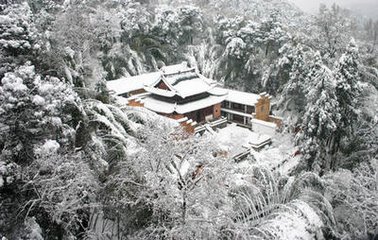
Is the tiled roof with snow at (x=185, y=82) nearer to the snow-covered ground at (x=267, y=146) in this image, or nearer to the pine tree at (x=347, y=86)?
the snow-covered ground at (x=267, y=146)

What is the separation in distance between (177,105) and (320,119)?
1260cm

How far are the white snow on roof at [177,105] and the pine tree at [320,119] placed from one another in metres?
10.4

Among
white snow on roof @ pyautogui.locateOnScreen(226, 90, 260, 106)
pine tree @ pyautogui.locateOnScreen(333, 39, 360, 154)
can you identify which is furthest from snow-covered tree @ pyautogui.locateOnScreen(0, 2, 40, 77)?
white snow on roof @ pyautogui.locateOnScreen(226, 90, 260, 106)

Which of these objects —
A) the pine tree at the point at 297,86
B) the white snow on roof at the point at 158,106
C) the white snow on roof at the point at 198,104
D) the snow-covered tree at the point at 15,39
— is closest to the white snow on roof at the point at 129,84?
the white snow on roof at the point at 158,106

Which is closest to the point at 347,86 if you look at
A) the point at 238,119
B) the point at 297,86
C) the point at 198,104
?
the point at 297,86

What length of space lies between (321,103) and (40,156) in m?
13.6

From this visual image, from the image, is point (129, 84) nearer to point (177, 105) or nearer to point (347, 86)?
point (177, 105)

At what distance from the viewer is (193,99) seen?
2820 centimetres

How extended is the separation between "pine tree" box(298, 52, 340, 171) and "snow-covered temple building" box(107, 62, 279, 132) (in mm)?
8694

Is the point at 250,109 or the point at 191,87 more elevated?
the point at 191,87

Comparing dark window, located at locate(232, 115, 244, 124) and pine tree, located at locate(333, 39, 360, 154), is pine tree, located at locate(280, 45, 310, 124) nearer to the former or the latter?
dark window, located at locate(232, 115, 244, 124)

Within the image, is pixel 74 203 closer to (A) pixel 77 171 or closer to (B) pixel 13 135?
(A) pixel 77 171

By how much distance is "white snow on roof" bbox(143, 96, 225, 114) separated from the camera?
26.4 metres

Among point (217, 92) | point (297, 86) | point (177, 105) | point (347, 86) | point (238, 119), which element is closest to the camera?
point (347, 86)
